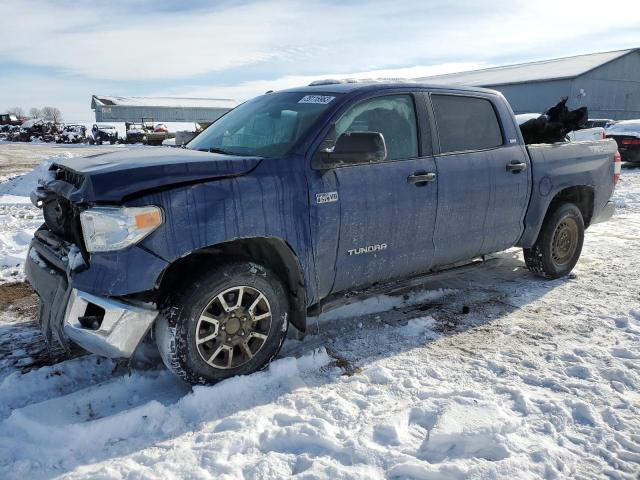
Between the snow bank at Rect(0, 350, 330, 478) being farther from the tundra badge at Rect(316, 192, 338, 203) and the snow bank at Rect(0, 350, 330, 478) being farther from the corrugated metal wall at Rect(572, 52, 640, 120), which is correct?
the corrugated metal wall at Rect(572, 52, 640, 120)

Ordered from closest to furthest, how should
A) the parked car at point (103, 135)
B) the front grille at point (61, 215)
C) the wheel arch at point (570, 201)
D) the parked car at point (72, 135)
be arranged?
the front grille at point (61, 215)
the wheel arch at point (570, 201)
the parked car at point (103, 135)
the parked car at point (72, 135)

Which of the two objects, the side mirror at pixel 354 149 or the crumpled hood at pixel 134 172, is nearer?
the crumpled hood at pixel 134 172

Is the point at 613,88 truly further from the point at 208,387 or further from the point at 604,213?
the point at 208,387

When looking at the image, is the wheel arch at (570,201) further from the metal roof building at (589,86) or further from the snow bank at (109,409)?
the metal roof building at (589,86)

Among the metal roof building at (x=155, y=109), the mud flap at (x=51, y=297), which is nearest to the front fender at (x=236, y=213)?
the mud flap at (x=51, y=297)

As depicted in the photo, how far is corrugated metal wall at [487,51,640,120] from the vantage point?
35384 mm

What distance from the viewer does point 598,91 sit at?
3625 centimetres

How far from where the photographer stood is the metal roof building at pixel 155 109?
61438 mm

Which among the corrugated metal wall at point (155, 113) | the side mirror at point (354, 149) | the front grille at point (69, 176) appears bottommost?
the front grille at point (69, 176)

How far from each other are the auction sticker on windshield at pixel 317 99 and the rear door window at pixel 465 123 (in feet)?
3.10

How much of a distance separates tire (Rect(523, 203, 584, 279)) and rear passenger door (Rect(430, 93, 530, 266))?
532 mm

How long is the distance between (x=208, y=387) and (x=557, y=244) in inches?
155

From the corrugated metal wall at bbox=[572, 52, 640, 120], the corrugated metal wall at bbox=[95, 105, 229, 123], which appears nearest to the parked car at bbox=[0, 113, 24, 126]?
the corrugated metal wall at bbox=[95, 105, 229, 123]

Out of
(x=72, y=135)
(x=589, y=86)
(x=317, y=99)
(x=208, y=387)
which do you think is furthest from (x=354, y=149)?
(x=589, y=86)
